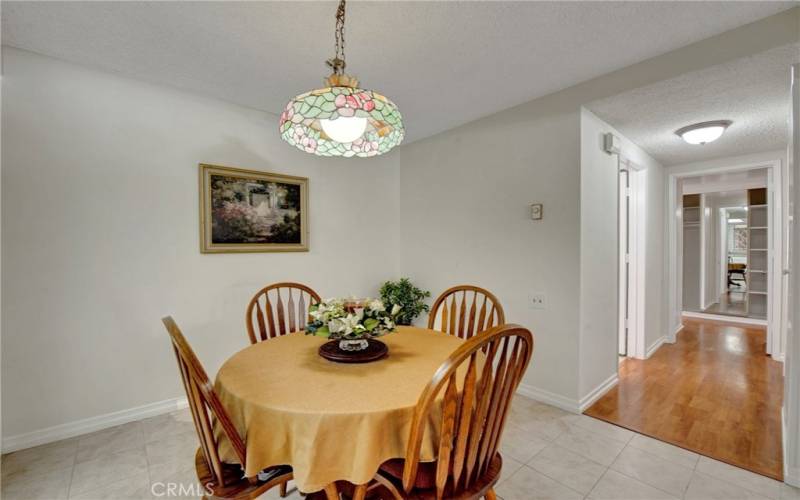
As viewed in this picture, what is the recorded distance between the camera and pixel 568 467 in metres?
1.89

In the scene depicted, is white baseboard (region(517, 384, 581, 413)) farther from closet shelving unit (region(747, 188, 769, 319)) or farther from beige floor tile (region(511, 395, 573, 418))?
closet shelving unit (region(747, 188, 769, 319))

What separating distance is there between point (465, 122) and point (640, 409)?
2.75 meters

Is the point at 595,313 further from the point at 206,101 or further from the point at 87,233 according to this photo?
the point at 87,233

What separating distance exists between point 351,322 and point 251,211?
6.16 feet

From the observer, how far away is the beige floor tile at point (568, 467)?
5.79ft

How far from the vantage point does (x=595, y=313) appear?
106 inches

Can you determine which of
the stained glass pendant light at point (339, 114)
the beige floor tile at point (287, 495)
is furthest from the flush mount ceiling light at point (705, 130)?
the beige floor tile at point (287, 495)

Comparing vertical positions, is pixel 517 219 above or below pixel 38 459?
above

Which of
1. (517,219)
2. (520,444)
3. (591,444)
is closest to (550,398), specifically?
(591,444)

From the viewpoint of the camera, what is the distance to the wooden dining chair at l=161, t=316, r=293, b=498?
1037 millimetres

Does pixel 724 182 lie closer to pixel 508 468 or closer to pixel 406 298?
pixel 406 298

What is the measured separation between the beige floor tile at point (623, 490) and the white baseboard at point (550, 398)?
0.73 meters

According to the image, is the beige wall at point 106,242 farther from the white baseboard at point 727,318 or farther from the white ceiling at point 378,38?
the white baseboard at point 727,318

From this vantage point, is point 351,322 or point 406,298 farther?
point 406,298
